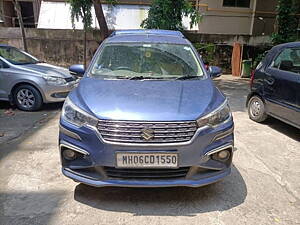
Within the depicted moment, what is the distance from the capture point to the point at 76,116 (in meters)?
2.61

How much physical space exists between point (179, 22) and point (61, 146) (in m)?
8.92

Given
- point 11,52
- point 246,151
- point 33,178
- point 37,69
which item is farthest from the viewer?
point 11,52

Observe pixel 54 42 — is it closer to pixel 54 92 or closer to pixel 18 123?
pixel 54 92

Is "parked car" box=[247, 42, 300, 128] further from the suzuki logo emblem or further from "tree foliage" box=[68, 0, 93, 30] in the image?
"tree foliage" box=[68, 0, 93, 30]

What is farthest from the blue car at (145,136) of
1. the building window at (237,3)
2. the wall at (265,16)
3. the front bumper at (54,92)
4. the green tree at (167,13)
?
the wall at (265,16)

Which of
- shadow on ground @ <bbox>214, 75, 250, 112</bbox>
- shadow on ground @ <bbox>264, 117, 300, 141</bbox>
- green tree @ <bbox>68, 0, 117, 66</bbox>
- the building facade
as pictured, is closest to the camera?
shadow on ground @ <bbox>264, 117, 300, 141</bbox>

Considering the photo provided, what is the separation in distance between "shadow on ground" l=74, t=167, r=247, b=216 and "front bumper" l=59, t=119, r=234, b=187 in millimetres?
333

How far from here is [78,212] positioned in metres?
2.62

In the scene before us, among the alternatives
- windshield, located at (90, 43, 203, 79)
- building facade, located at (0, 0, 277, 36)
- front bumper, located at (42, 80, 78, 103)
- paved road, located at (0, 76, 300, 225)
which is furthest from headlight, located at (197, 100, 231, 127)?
building facade, located at (0, 0, 277, 36)

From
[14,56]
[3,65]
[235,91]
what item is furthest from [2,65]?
[235,91]

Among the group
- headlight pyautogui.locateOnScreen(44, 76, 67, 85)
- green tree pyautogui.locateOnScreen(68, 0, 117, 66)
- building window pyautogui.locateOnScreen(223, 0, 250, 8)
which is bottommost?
headlight pyautogui.locateOnScreen(44, 76, 67, 85)

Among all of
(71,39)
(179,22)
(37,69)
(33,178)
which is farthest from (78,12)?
(33,178)

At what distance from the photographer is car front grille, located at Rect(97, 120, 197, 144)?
240 centimetres

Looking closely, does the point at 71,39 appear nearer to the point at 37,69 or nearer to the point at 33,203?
the point at 37,69
